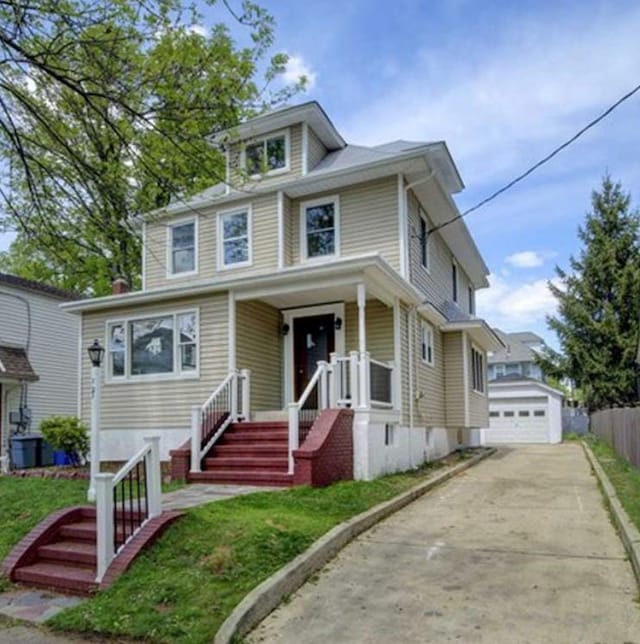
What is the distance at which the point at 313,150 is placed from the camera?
14.7m

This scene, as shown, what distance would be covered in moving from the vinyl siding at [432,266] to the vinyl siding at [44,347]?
36.5 feet

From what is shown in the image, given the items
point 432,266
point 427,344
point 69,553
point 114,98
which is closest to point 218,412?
point 427,344

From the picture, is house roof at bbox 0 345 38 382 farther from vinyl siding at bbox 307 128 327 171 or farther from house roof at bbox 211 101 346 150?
vinyl siding at bbox 307 128 327 171

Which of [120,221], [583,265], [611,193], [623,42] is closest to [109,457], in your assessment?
[120,221]

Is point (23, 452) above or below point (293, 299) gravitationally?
below

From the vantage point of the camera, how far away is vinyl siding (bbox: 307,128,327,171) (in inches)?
570

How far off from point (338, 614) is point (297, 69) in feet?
24.0

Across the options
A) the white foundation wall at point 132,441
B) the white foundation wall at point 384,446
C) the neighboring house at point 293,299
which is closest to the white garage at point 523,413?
the neighboring house at point 293,299

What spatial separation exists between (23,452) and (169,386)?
15.7ft

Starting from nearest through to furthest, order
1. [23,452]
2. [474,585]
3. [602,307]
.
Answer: [474,585] < [23,452] < [602,307]

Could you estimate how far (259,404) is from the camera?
42.8 ft

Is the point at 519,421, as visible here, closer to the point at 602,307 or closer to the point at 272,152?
the point at 602,307

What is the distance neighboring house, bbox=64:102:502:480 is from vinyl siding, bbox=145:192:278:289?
33mm

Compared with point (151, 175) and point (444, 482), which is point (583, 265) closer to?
point (444, 482)
